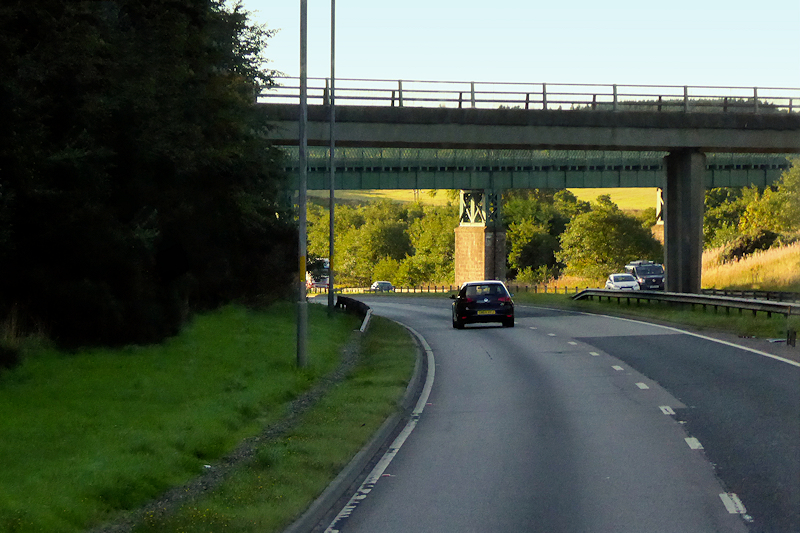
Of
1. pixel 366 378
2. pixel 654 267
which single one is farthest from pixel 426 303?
pixel 366 378

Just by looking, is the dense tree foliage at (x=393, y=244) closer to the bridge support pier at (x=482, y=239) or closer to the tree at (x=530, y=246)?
the tree at (x=530, y=246)

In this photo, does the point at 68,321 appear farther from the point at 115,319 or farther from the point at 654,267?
the point at 654,267

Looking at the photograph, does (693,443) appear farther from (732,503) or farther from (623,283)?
(623,283)

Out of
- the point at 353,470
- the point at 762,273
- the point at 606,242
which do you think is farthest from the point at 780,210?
the point at 353,470

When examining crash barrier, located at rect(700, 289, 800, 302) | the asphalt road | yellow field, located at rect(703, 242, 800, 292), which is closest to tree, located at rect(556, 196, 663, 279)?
yellow field, located at rect(703, 242, 800, 292)

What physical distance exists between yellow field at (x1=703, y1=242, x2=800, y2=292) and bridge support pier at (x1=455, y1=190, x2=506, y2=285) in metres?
13.5

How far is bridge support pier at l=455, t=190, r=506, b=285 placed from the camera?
72125 millimetres

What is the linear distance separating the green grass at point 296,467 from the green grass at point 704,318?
501 inches

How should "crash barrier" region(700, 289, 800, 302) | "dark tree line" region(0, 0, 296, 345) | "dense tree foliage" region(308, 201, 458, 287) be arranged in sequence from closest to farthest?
"dark tree line" region(0, 0, 296, 345) → "crash barrier" region(700, 289, 800, 302) → "dense tree foliage" region(308, 201, 458, 287)

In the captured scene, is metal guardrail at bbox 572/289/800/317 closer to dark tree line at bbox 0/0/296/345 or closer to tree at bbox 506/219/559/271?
dark tree line at bbox 0/0/296/345

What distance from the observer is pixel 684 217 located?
141 ft

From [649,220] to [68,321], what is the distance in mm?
119920

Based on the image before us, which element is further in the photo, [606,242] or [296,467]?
[606,242]

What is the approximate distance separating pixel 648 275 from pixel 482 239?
40.1 feet
